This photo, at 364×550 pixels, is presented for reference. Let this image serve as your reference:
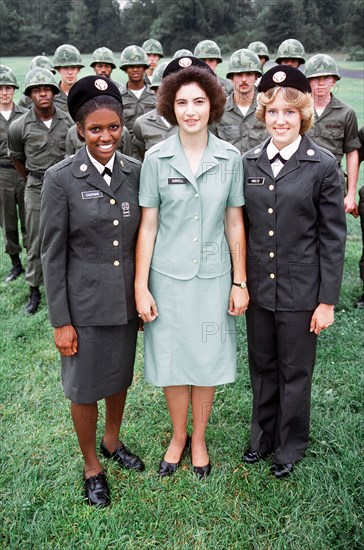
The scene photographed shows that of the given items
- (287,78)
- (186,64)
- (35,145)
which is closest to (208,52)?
(35,145)

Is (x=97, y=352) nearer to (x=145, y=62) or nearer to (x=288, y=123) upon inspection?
(x=288, y=123)

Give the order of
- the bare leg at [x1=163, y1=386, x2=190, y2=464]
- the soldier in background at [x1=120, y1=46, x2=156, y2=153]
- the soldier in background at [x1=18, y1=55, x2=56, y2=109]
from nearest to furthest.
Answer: the bare leg at [x1=163, y1=386, x2=190, y2=464], the soldier in background at [x1=120, y1=46, x2=156, y2=153], the soldier in background at [x1=18, y1=55, x2=56, y2=109]

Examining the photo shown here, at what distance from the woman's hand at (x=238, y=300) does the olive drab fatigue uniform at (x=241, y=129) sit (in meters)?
3.06

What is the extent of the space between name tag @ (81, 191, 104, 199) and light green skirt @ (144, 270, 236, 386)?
511 millimetres

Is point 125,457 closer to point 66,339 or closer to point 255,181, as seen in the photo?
point 66,339

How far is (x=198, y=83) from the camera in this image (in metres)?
2.70

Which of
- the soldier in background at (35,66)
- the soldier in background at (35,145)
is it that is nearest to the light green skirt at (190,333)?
the soldier in background at (35,145)

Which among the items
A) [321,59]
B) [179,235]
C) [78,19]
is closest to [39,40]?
[78,19]

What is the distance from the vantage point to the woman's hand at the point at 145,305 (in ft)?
9.41

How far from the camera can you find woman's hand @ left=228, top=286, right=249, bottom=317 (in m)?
2.96

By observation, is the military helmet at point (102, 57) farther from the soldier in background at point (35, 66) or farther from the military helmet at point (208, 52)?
the military helmet at point (208, 52)

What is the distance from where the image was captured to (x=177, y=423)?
10.8 ft

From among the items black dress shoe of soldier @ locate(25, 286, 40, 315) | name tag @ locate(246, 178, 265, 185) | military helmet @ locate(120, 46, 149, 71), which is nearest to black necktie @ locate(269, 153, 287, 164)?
name tag @ locate(246, 178, 265, 185)

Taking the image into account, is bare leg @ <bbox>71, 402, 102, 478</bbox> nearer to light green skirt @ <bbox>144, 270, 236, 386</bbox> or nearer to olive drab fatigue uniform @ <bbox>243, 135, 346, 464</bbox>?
light green skirt @ <bbox>144, 270, 236, 386</bbox>
